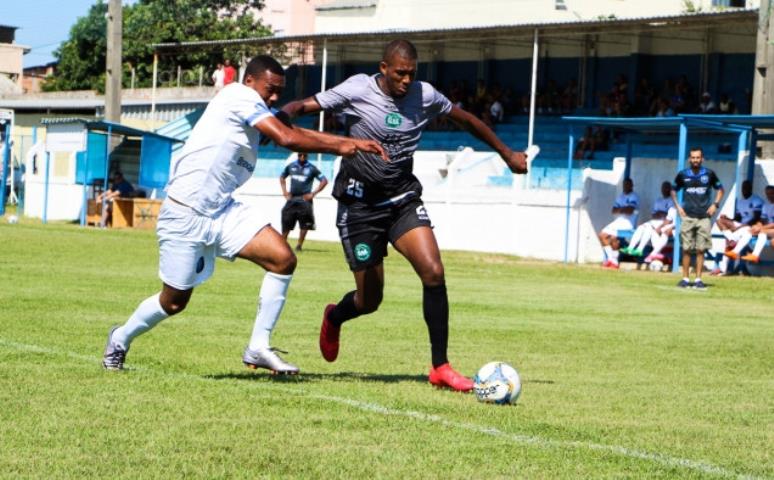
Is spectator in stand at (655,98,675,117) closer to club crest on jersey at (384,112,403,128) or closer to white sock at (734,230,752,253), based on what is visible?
white sock at (734,230,752,253)

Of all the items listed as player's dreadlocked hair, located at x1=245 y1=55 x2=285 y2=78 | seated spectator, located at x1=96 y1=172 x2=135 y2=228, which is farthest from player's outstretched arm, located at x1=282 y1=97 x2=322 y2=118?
seated spectator, located at x1=96 y1=172 x2=135 y2=228

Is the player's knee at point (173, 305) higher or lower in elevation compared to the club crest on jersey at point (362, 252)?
lower

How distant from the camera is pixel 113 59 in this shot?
43.1 metres

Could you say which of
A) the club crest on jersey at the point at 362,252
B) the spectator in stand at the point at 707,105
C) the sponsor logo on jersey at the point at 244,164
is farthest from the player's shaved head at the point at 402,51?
the spectator in stand at the point at 707,105

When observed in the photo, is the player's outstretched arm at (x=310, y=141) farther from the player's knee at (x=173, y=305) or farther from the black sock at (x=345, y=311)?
the black sock at (x=345, y=311)

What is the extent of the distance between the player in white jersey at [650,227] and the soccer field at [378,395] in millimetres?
11271

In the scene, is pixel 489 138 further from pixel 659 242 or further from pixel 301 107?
pixel 659 242

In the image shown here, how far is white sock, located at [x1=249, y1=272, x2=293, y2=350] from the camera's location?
9.23 m

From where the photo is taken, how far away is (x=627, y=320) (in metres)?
16.7

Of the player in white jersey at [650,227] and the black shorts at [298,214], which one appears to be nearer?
the black shorts at [298,214]

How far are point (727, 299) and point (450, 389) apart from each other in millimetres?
13455

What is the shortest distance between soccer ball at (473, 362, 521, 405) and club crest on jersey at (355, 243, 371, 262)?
4.54ft

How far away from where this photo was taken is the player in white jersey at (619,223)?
30.6 metres

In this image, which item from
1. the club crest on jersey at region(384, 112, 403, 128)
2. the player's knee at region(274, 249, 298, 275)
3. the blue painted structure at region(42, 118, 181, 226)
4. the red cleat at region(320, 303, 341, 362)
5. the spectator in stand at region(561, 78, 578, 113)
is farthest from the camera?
the spectator in stand at region(561, 78, 578, 113)
